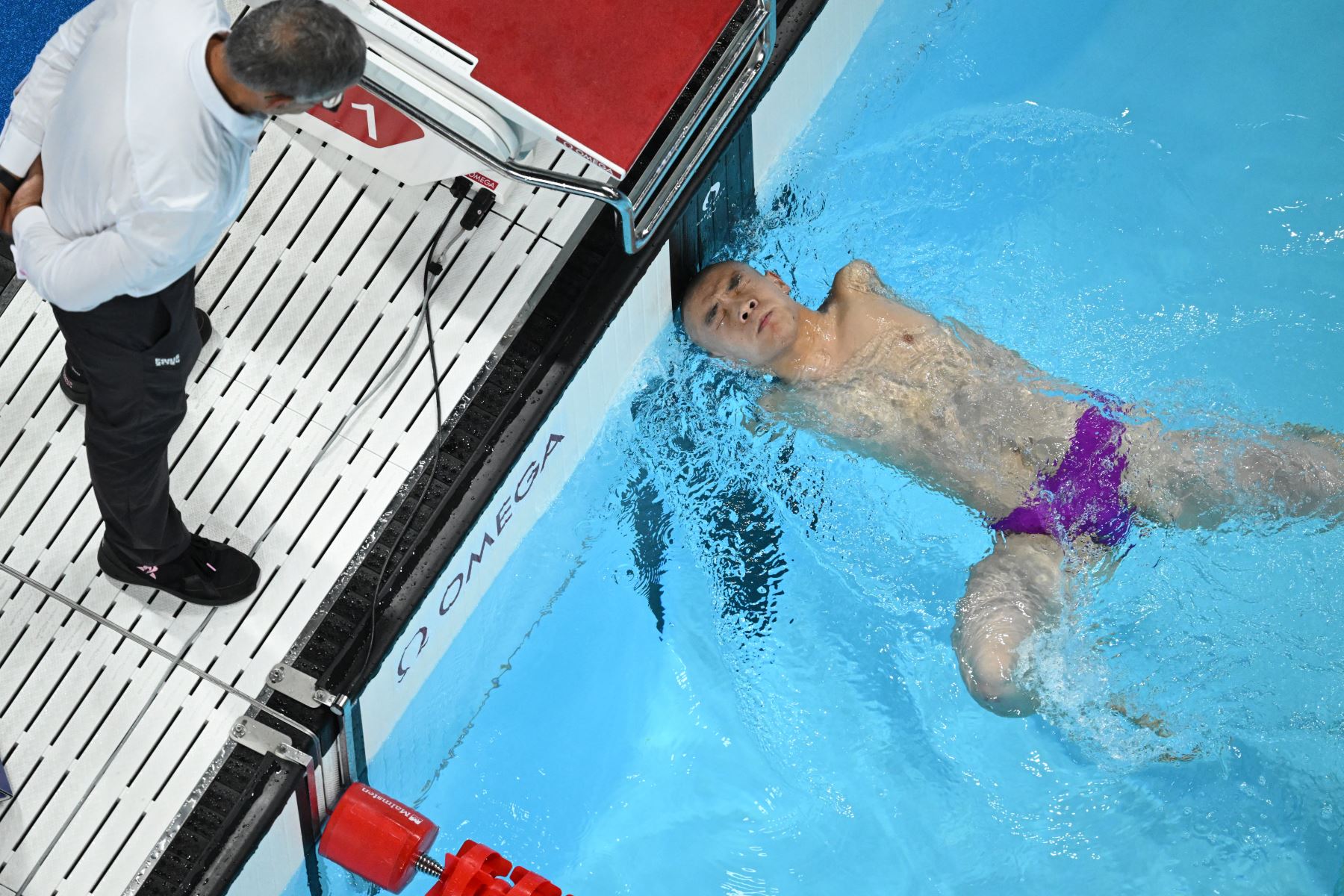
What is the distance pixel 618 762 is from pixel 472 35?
192 cm

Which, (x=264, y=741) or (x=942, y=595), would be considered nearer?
(x=264, y=741)

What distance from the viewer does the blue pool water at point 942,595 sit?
11.5ft

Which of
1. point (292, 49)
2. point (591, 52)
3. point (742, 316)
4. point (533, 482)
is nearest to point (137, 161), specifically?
point (292, 49)

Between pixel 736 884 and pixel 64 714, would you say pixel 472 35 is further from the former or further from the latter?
pixel 736 884

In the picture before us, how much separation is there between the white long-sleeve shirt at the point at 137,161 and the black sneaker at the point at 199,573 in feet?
2.58

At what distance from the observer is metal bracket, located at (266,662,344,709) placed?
2975 mm

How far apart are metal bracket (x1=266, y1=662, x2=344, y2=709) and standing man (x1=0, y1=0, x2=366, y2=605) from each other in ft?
2.04

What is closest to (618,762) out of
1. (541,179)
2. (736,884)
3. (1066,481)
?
(736,884)

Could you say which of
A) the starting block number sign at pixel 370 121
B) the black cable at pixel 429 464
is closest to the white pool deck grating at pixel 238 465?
the black cable at pixel 429 464

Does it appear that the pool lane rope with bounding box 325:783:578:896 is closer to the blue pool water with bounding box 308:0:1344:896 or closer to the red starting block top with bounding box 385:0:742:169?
the blue pool water with bounding box 308:0:1344:896

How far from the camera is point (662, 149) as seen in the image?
9.66 ft

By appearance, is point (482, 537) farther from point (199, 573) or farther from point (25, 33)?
point (25, 33)

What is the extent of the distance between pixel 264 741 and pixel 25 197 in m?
1.21

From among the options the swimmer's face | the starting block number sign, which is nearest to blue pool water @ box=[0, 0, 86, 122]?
the starting block number sign
